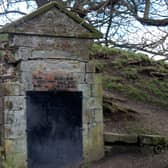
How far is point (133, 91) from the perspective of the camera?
37.1ft

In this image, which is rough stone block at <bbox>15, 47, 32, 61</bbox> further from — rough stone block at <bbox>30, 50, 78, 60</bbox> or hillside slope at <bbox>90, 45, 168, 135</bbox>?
hillside slope at <bbox>90, 45, 168, 135</bbox>

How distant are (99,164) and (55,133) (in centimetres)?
97

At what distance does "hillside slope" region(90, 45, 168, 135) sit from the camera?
31.1 ft

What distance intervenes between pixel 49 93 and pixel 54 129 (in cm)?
64

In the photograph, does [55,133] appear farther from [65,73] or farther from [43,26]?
[43,26]

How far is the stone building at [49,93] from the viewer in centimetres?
758

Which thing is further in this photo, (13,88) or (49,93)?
(49,93)

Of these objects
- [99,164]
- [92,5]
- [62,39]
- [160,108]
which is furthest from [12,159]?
[160,108]

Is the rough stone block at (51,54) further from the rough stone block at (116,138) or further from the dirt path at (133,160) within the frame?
the dirt path at (133,160)

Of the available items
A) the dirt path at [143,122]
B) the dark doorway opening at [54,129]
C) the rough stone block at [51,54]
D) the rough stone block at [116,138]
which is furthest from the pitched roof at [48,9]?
the dirt path at [143,122]

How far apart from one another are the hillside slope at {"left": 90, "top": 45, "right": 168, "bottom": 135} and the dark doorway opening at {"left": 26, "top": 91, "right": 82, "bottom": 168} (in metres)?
0.95

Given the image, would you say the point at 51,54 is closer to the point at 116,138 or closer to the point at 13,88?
the point at 13,88

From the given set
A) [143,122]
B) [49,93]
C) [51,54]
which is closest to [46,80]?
[49,93]

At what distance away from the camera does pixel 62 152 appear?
7.88 metres
